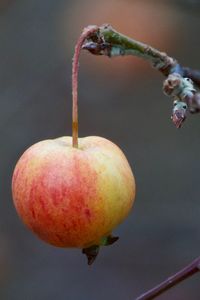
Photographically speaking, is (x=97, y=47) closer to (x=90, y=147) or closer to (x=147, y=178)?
(x=90, y=147)

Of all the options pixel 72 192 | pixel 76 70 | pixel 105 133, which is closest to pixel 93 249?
pixel 72 192

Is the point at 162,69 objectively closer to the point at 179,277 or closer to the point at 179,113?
the point at 179,113

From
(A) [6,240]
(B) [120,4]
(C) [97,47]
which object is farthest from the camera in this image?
(A) [6,240]

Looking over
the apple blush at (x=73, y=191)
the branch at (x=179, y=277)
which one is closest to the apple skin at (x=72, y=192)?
the apple blush at (x=73, y=191)

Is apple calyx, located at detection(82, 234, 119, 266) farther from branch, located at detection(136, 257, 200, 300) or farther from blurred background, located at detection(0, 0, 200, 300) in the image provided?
blurred background, located at detection(0, 0, 200, 300)

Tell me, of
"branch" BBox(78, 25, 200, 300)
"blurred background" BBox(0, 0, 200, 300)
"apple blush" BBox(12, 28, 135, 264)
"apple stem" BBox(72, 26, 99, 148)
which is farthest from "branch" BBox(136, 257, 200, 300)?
"blurred background" BBox(0, 0, 200, 300)

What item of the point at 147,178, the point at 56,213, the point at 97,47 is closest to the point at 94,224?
the point at 56,213
